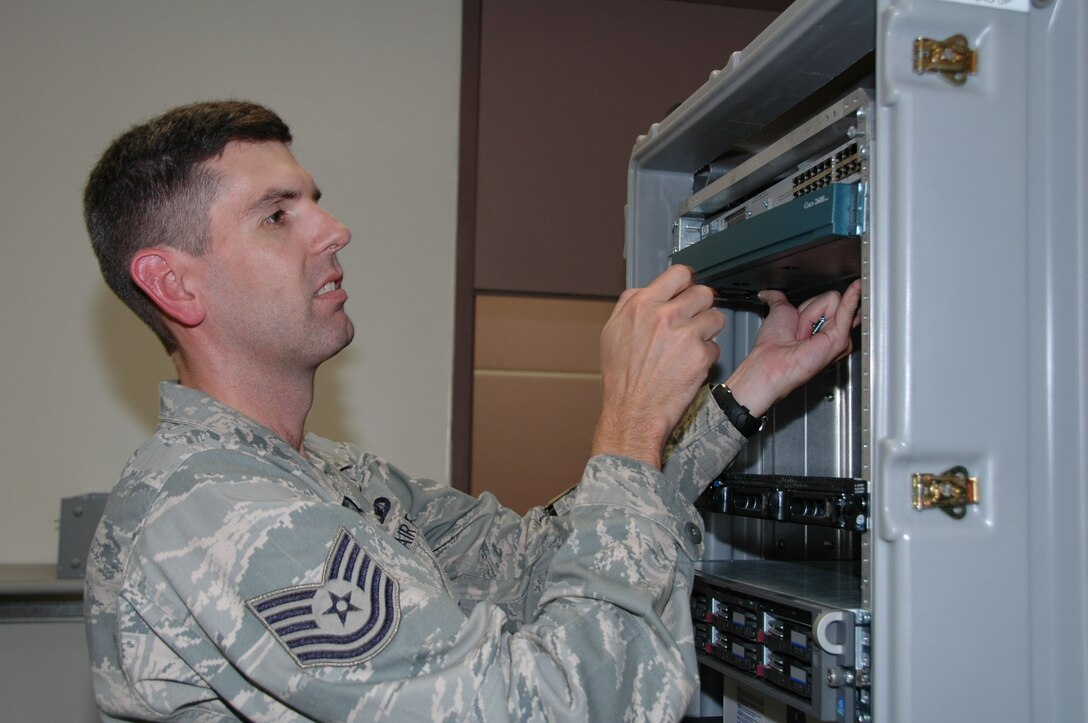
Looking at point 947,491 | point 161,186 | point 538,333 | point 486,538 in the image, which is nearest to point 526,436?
point 538,333

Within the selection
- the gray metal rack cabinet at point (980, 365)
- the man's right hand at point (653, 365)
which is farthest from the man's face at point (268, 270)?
the gray metal rack cabinet at point (980, 365)

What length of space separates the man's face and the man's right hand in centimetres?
41

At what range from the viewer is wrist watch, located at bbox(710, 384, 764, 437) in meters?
1.29

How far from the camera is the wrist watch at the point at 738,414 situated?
1.29 m

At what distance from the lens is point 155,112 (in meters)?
2.70

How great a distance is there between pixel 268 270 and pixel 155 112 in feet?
5.60

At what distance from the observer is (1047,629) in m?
0.86

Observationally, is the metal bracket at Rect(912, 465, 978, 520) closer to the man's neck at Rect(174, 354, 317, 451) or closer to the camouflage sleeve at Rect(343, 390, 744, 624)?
the camouflage sleeve at Rect(343, 390, 744, 624)

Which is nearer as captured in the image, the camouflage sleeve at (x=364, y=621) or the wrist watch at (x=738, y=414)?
the camouflage sleeve at (x=364, y=621)

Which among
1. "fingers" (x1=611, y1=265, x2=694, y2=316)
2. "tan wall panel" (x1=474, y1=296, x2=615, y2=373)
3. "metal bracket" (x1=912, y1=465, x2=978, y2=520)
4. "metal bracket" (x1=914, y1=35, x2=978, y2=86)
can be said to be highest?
"metal bracket" (x1=914, y1=35, x2=978, y2=86)

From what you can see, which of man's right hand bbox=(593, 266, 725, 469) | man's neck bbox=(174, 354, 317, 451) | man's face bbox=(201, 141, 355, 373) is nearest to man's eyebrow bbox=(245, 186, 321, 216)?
man's face bbox=(201, 141, 355, 373)

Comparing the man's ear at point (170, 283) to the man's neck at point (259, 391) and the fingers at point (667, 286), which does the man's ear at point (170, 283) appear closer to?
the man's neck at point (259, 391)

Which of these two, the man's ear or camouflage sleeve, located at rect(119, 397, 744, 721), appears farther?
the man's ear

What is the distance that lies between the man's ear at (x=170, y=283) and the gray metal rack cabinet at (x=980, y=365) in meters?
0.86
